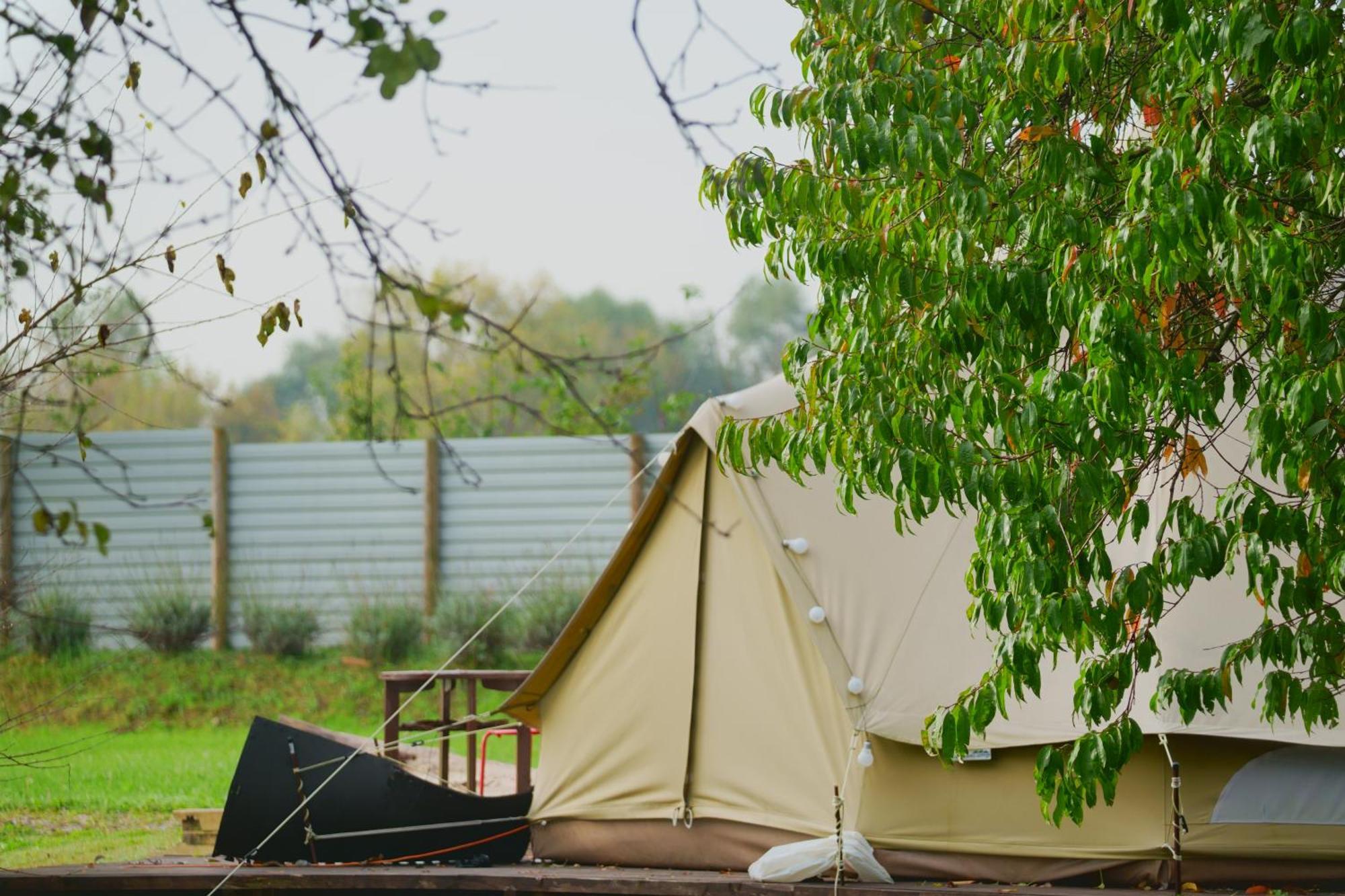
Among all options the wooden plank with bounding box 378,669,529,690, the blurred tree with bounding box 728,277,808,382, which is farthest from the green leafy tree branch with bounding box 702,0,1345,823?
the blurred tree with bounding box 728,277,808,382

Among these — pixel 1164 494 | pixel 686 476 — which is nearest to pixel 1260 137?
pixel 1164 494

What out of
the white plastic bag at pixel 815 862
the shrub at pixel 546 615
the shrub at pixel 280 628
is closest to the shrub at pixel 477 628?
the shrub at pixel 546 615

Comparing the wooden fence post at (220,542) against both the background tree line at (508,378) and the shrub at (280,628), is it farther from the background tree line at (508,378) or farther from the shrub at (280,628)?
the background tree line at (508,378)

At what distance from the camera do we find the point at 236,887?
5254 millimetres

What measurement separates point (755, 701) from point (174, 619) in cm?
716

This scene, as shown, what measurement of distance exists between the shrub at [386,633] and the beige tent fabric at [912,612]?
6.04 metres

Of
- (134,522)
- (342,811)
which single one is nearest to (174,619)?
(134,522)

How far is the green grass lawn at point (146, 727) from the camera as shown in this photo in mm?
7281

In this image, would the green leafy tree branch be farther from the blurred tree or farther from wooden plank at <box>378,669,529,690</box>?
the blurred tree

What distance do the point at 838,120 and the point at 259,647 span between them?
890cm

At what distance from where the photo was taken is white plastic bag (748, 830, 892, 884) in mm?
4902

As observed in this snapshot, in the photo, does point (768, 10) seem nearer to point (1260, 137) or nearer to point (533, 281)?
point (1260, 137)

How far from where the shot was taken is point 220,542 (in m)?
11.5

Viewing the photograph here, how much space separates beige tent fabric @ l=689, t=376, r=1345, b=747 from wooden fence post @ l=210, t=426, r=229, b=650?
23.3 feet
